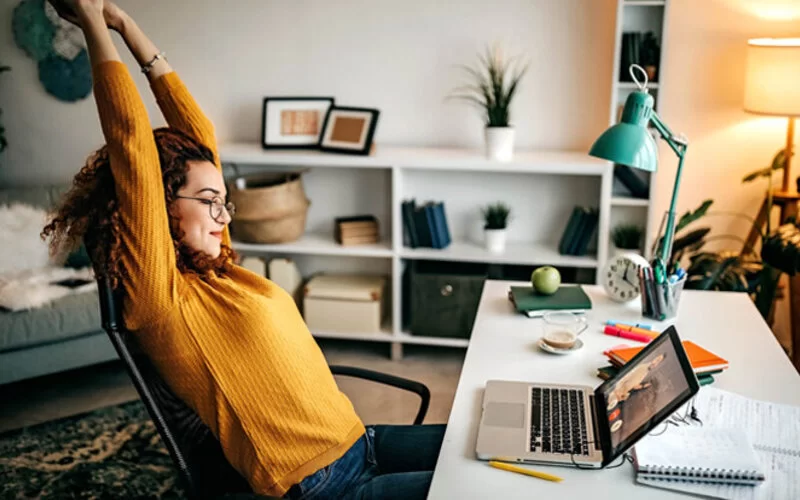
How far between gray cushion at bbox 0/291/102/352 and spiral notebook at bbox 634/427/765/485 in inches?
92.0

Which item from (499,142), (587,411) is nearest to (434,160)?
(499,142)

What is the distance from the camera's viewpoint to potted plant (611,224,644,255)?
135 inches

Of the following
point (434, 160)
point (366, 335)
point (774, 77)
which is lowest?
point (366, 335)

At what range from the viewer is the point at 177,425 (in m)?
1.61

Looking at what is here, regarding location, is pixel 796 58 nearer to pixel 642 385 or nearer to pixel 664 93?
pixel 664 93

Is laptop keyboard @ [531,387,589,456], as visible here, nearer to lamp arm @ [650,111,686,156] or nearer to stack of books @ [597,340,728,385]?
stack of books @ [597,340,728,385]

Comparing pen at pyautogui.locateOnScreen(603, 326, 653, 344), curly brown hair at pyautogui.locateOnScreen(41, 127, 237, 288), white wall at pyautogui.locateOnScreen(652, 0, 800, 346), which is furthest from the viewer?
white wall at pyautogui.locateOnScreen(652, 0, 800, 346)

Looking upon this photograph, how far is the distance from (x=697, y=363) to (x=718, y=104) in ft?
6.15

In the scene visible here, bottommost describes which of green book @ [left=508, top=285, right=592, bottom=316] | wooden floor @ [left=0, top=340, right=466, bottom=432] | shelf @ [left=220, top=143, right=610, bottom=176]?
wooden floor @ [left=0, top=340, right=466, bottom=432]

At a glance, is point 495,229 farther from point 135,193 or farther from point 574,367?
point 135,193

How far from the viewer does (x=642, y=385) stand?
1560 mm

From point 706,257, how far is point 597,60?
3.06 ft

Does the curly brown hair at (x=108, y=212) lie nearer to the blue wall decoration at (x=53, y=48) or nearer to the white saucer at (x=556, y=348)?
the white saucer at (x=556, y=348)

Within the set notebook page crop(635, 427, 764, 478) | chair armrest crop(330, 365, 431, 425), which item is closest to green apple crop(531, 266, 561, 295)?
chair armrest crop(330, 365, 431, 425)
